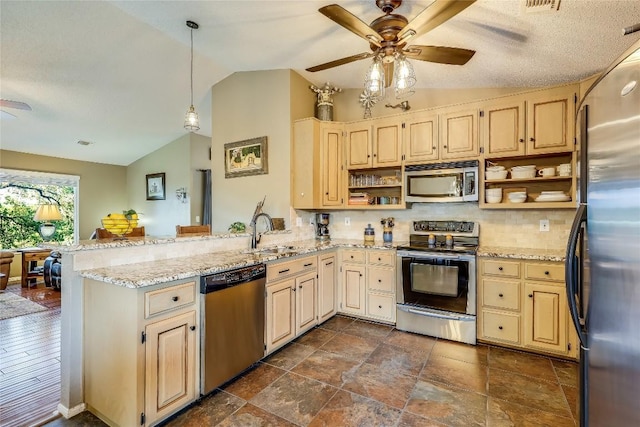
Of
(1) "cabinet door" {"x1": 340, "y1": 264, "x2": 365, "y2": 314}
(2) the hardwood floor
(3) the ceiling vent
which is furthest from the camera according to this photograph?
(1) "cabinet door" {"x1": 340, "y1": 264, "x2": 365, "y2": 314}

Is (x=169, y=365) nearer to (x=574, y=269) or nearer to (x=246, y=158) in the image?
(x=574, y=269)

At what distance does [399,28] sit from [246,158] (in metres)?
2.74

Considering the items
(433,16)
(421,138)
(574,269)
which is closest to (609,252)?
(574,269)

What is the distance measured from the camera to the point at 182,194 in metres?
6.30

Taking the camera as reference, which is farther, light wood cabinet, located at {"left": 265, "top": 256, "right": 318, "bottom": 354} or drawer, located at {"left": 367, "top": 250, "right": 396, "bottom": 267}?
drawer, located at {"left": 367, "top": 250, "right": 396, "bottom": 267}

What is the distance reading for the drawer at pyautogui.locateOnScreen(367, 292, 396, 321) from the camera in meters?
3.30

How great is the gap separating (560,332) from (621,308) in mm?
2065

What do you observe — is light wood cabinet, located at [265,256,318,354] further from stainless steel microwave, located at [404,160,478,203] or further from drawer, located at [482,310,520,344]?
drawer, located at [482,310,520,344]

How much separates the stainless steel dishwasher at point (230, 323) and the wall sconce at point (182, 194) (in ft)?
14.9

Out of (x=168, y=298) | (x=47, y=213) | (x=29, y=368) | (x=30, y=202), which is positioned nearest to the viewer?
(x=168, y=298)

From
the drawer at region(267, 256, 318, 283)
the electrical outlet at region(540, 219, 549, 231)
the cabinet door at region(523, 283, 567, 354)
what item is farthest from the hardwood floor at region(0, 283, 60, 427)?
the electrical outlet at region(540, 219, 549, 231)

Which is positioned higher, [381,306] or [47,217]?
[47,217]

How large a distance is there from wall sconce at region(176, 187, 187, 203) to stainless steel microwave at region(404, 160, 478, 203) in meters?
4.71

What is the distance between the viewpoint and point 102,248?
1.98 m
